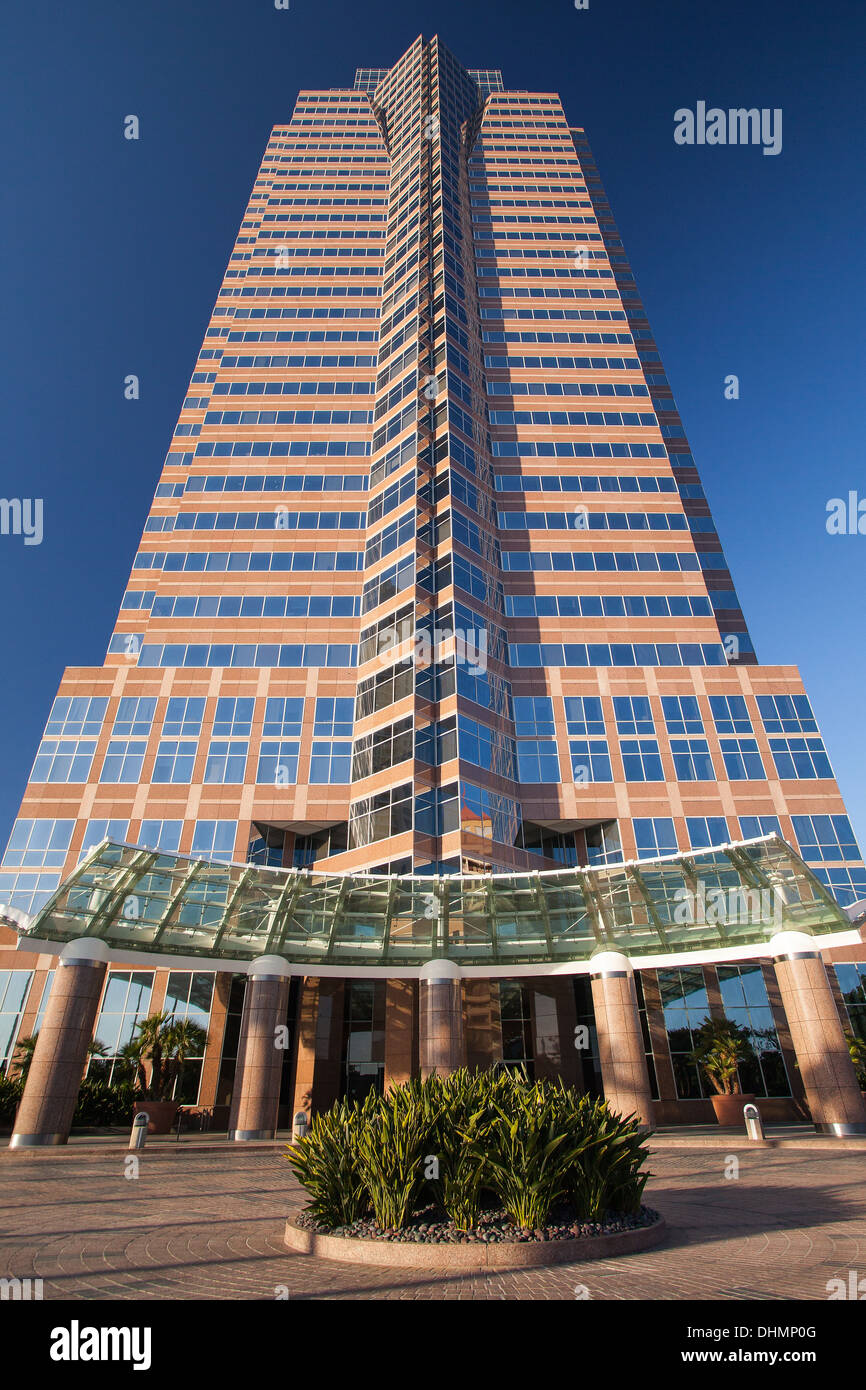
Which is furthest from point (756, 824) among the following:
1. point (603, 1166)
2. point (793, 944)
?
point (603, 1166)

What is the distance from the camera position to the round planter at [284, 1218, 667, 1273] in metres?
7.59

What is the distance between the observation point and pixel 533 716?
43.4 metres

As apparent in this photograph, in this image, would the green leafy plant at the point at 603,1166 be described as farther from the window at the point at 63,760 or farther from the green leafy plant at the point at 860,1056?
the window at the point at 63,760

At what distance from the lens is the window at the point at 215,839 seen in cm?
3841

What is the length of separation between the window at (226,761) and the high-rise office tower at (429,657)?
14cm

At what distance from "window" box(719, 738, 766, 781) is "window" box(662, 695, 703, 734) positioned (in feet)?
5.66

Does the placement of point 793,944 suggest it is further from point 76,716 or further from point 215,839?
point 76,716

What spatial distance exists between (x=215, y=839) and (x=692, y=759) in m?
27.1

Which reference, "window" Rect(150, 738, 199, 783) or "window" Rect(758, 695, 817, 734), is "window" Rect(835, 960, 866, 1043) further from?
"window" Rect(150, 738, 199, 783)

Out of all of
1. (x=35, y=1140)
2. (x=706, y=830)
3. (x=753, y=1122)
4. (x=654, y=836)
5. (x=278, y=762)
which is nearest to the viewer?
(x=35, y=1140)
